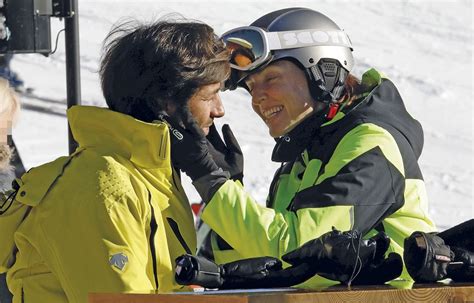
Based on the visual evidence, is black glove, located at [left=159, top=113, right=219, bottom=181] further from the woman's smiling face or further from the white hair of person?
the white hair of person

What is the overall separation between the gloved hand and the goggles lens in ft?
5.46

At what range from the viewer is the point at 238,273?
3.26m

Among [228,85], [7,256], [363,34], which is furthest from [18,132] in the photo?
[7,256]

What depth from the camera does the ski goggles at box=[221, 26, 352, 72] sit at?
4.89 meters

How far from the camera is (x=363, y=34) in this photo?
2236 cm

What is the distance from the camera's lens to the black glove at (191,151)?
4.18m

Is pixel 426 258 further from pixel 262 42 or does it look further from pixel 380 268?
pixel 262 42

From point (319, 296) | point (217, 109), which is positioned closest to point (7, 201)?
point (217, 109)

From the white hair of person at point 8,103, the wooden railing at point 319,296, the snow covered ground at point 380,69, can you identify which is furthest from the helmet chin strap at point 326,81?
the snow covered ground at point 380,69

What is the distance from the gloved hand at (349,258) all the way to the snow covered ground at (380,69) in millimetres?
10889

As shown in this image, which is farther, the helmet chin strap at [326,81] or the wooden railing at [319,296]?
the helmet chin strap at [326,81]

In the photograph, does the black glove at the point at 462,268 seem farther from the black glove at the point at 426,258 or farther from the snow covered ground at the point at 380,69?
the snow covered ground at the point at 380,69

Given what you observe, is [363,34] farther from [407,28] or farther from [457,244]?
[457,244]

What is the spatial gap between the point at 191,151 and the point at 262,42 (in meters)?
0.75
